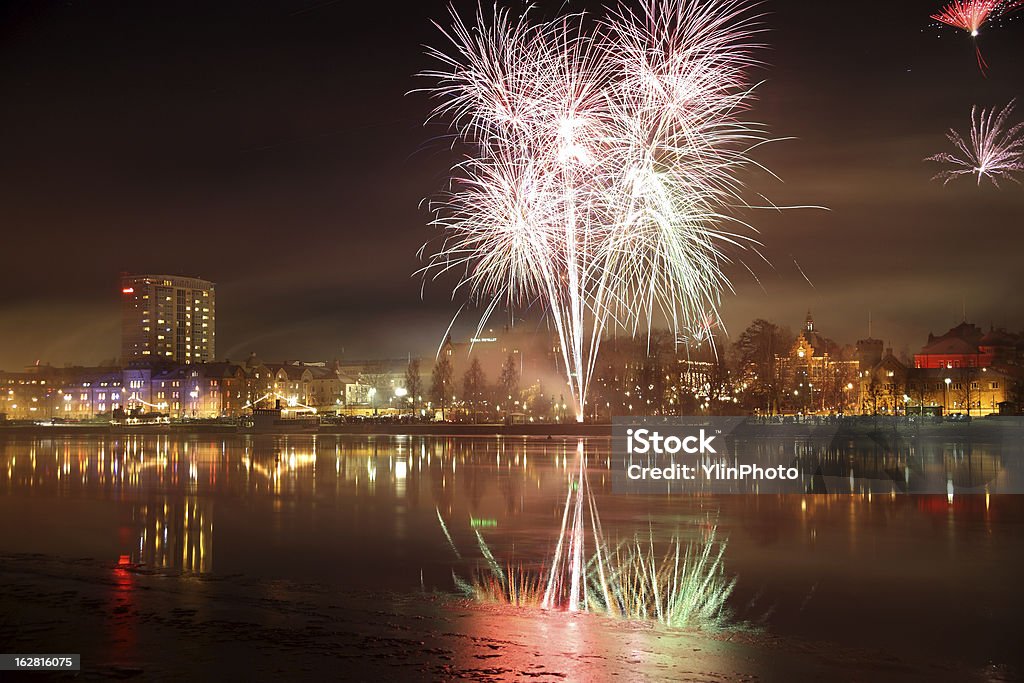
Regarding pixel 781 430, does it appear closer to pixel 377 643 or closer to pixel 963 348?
pixel 377 643

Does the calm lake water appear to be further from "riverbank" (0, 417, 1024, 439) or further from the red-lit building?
the red-lit building

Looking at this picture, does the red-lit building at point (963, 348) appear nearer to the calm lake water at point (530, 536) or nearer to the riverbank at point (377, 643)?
the calm lake water at point (530, 536)

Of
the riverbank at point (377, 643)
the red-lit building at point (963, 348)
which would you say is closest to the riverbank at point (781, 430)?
the riverbank at point (377, 643)

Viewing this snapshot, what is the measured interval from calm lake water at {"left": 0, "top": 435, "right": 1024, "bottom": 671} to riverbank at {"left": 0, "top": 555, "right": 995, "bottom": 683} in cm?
62

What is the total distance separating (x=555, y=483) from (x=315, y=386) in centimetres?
15060

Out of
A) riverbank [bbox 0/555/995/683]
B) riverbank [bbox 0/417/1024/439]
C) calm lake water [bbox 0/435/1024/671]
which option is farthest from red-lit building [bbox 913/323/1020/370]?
riverbank [bbox 0/555/995/683]

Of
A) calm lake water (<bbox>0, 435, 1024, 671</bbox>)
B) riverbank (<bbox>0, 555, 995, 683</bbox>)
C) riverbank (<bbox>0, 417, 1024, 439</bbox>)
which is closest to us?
riverbank (<bbox>0, 555, 995, 683</bbox>)

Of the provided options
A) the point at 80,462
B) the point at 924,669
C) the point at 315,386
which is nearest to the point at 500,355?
the point at 315,386

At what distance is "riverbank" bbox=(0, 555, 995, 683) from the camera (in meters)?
7.23

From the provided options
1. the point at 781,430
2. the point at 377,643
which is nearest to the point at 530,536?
the point at 377,643

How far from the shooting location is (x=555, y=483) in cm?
2283

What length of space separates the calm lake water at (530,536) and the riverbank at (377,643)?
2.04 ft

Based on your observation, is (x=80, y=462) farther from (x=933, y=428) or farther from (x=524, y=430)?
(x=933, y=428)

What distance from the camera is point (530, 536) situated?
14094mm
